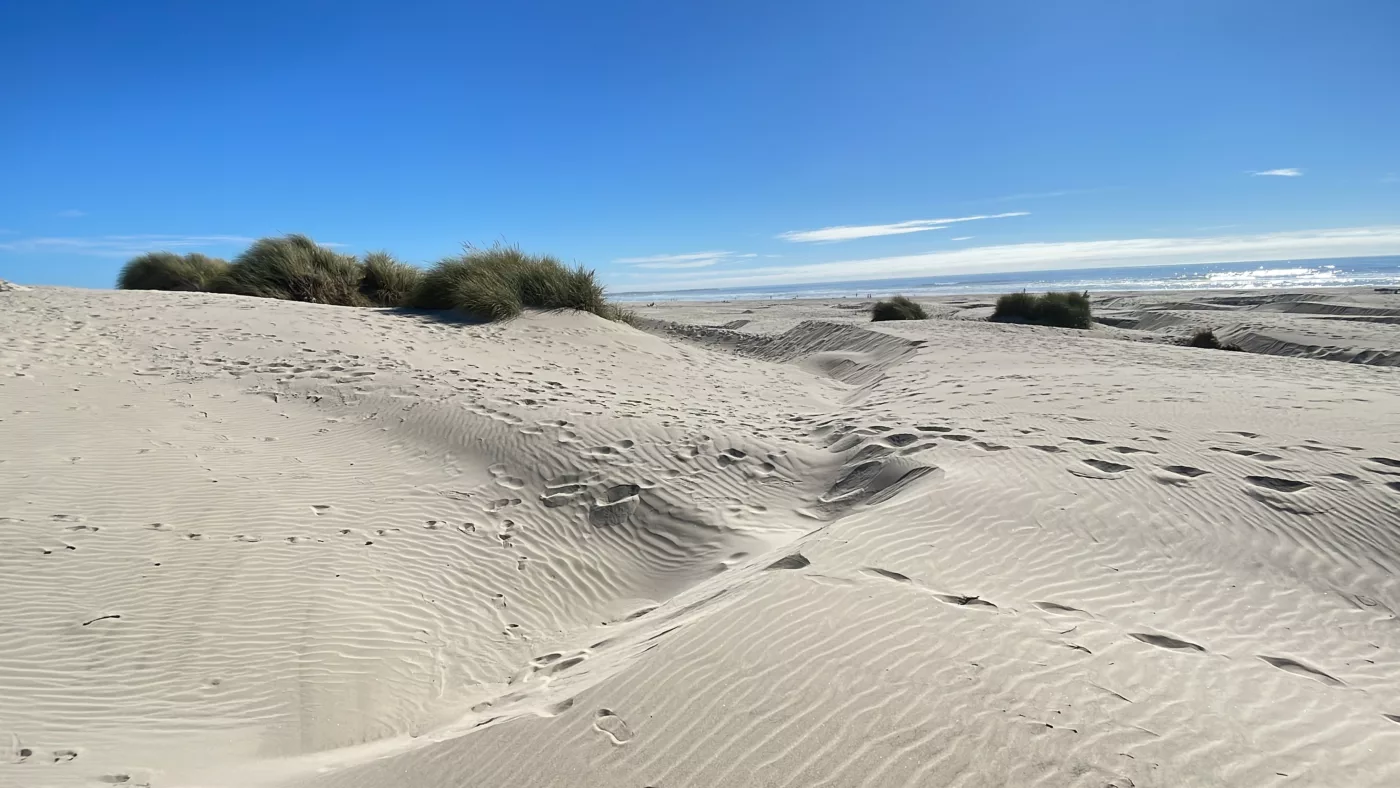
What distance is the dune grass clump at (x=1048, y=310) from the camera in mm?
19172

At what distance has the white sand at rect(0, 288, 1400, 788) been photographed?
8.23 ft

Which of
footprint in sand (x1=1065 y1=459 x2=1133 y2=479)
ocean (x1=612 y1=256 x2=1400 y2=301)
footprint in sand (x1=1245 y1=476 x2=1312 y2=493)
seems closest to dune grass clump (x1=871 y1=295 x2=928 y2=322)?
footprint in sand (x1=1065 y1=459 x2=1133 y2=479)

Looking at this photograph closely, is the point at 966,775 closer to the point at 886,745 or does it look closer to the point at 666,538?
the point at 886,745

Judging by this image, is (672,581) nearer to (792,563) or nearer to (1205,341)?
(792,563)

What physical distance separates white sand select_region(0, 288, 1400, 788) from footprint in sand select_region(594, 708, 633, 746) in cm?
2

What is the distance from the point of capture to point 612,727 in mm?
2605

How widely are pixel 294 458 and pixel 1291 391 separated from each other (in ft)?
34.5

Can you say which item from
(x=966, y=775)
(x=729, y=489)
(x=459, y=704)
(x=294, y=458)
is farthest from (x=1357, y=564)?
(x=294, y=458)

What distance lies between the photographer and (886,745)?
2359mm

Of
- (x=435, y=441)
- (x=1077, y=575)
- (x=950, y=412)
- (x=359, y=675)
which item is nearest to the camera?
(x=359, y=675)

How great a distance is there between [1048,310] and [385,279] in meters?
17.3

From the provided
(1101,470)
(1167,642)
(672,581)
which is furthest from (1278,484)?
(672,581)

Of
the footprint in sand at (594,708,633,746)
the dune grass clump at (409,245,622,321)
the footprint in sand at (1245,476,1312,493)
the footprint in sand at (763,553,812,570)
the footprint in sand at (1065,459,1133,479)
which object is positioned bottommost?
the footprint in sand at (594,708,633,746)

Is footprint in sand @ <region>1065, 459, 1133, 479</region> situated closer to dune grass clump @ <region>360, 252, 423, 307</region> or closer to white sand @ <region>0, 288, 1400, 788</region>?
white sand @ <region>0, 288, 1400, 788</region>
